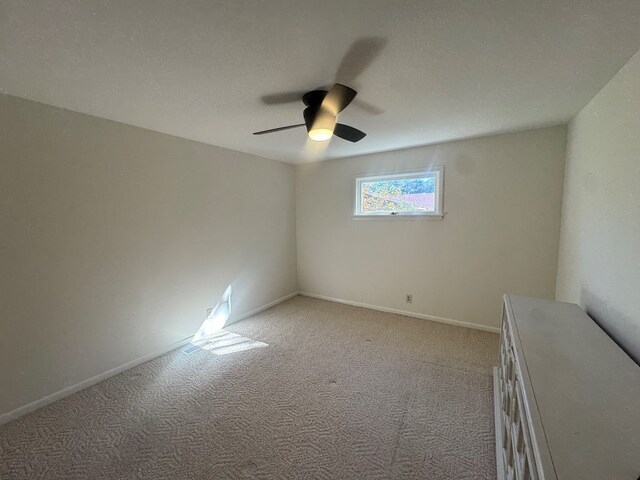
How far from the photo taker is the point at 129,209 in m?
2.34

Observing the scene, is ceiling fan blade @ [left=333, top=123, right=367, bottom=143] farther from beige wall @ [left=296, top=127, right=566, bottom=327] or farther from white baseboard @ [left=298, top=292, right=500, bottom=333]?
white baseboard @ [left=298, top=292, right=500, bottom=333]

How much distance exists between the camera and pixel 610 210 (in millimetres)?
1554

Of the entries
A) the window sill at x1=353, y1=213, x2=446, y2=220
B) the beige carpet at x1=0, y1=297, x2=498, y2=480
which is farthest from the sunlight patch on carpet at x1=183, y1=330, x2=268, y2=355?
the window sill at x1=353, y1=213, x2=446, y2=220

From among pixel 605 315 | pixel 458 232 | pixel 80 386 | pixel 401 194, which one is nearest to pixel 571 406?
pixel 605 315

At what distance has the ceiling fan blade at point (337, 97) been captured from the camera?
58.8 inches

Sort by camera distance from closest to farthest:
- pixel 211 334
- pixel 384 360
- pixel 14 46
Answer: pixel 14 46
pixel 384 360
pixel 211 334

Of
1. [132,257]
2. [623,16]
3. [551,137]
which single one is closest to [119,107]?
[132,257]

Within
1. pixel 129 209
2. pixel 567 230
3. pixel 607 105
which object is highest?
pixel 607 105

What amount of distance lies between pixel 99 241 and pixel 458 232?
355 centimetres

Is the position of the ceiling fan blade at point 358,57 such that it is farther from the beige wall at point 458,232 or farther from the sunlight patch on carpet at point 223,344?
the sunlight patch on carpet at point 223,344

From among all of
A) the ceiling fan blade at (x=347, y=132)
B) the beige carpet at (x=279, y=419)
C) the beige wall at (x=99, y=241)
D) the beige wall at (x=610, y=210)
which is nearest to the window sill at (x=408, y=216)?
the beige wall at (x=610, y=210)

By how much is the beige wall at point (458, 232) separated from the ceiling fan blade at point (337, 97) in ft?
6.35

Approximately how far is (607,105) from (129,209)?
3.60 m

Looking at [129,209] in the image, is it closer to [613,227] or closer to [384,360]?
[384,360]
